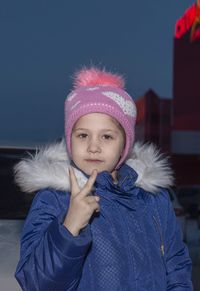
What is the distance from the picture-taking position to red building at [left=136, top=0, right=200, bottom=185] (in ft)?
71.5

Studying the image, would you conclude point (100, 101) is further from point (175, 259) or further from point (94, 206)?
point (175, 259)

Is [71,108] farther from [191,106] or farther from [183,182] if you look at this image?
[183,182]

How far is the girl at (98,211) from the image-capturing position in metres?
1.84

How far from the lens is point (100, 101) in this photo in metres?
2.16

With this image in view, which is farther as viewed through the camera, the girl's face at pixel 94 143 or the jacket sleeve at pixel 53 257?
the girl's face at pixel 94 143

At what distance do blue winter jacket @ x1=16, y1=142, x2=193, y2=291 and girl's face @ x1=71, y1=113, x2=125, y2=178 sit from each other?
51mm

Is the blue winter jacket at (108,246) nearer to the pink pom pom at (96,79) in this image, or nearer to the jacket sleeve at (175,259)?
the jacket sleeve at (175,259)

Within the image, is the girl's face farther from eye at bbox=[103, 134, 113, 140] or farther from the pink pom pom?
the pink pom pom

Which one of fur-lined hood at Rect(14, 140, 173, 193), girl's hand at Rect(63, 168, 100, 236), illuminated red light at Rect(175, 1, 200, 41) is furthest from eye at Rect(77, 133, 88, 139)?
illuminated red light at Rect(175, 1, 200, 41)

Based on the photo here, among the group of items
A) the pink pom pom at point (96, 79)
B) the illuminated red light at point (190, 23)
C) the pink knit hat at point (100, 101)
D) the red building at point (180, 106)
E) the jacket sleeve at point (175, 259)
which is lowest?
the jacket sleeve at point (175, 259)

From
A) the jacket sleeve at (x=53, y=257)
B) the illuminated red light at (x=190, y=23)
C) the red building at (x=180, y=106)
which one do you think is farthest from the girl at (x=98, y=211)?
the red building at (x=180, y=106)

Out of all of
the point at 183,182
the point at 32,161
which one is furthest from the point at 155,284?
the point at 183,182

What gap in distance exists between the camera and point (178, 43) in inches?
871

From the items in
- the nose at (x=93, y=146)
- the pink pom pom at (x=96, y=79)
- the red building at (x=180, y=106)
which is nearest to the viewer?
the nose at (x=93, y=146)
